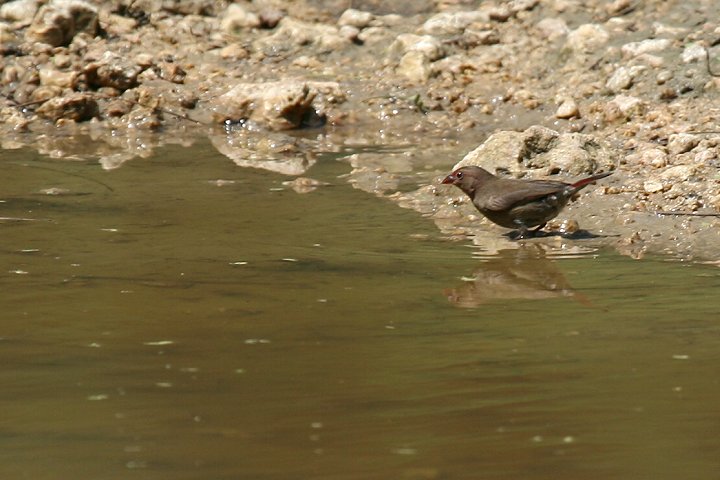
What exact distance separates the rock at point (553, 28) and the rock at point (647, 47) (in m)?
0.81

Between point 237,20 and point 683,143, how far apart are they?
17.3ft

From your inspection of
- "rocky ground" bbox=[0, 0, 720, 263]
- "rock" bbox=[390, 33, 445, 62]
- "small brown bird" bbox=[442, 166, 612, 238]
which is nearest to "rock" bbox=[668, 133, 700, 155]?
"rocky ground" bbox=[0, 0, 720, 263]

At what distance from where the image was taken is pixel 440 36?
11930 mm

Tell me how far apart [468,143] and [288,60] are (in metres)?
2.40

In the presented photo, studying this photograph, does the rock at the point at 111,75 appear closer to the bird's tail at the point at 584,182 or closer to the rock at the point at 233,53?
the rock at the point at 233,53

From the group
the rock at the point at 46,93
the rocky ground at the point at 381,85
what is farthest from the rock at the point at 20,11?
the rock at the point at 46,93

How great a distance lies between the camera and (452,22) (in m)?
11.9

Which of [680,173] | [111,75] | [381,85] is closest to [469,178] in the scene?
[680,173]

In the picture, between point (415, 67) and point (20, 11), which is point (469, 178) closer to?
point (415, 67)

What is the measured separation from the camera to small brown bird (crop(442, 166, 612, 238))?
741 centimetres

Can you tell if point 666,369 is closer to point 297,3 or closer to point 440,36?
point 440,36

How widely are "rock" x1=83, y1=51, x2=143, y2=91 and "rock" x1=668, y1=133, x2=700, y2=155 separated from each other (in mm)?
4814

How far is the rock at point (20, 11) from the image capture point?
39.7 feet

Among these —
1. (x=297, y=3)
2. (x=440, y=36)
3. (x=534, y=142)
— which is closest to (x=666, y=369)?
(x=534, y=142)
